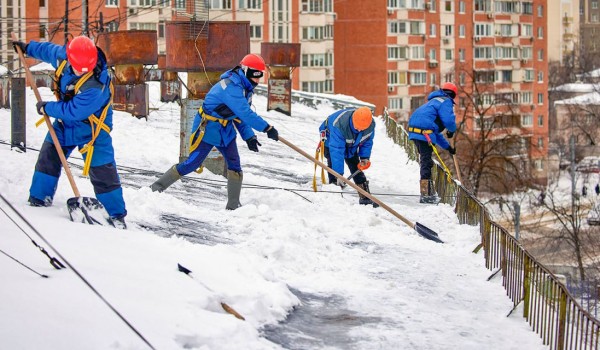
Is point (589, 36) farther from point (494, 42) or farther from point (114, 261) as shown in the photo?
point (114, 261)

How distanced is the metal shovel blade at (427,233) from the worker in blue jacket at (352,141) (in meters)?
1.96

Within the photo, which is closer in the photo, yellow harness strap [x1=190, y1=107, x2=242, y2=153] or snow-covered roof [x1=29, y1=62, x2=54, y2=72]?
yellow harness strap [x1=190, y1=107, x2=242, y2=153]

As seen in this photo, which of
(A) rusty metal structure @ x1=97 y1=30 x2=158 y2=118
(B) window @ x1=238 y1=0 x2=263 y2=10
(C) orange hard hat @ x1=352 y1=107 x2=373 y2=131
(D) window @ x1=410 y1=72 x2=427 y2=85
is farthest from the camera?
(D) window @ x1=410 y1=72 x2=427 y2=85

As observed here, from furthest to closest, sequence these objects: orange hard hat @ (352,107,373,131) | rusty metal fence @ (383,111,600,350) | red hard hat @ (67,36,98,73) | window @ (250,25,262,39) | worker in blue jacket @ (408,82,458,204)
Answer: window @ (250,25,262,39) → worker in blue jacket @ (408,82,458,204) → orange hard hat @ (352,107,373,131) → red hard hat @ (67,36,98,73) → rusty metal fence @ (383,111,600,350)

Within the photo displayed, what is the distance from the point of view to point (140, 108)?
848 inches

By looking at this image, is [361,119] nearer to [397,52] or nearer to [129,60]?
[129,60]

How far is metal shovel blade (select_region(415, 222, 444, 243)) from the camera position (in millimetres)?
11859

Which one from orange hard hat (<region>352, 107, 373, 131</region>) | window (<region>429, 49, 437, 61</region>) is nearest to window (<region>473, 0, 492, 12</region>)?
window (<region>429, 49, 437, 61</region>)

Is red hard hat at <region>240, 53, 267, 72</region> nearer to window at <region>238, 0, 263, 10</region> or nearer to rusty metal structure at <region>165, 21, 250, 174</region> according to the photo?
rusty metal structure at <region>165, 21, 250, 174</region>

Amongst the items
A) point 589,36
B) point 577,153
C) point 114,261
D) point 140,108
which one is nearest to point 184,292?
point 114,261

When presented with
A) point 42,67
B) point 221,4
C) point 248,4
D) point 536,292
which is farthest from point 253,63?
point 248,4

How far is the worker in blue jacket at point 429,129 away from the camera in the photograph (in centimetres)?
1509

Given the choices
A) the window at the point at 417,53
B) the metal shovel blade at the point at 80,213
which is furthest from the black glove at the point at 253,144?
the window at the point at 417,53

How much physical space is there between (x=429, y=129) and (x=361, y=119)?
54.5 inches
